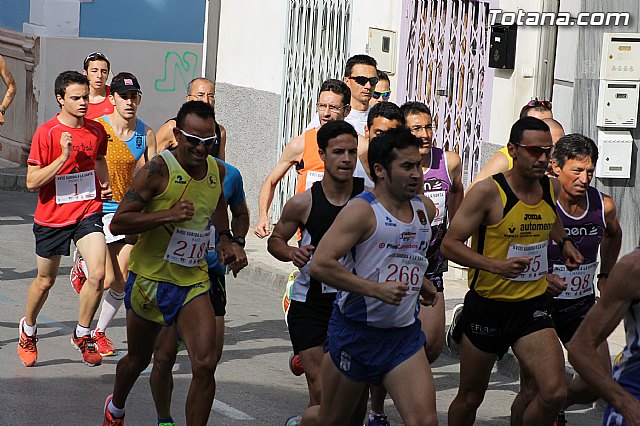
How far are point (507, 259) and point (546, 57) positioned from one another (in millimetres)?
5811

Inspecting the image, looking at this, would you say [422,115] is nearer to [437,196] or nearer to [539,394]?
[437,196]

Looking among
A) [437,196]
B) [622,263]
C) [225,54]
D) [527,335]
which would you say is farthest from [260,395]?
[225,54]

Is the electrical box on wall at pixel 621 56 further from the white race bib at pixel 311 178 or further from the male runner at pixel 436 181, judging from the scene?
the white race bib at pixel 311 178

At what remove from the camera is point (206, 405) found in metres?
7.05

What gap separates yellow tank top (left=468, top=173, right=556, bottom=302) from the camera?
698 cm

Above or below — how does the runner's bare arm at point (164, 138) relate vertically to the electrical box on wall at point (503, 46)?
below

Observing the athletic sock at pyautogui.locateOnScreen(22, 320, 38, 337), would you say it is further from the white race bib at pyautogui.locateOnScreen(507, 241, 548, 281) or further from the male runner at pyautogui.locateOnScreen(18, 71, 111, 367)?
the white race bib at pyautogui.locateOnScreen(507, 241, 548, 281)

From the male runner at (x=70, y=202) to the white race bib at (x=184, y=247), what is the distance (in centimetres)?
221

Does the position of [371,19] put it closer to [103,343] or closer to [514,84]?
[514,84]

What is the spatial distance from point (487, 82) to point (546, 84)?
63cm

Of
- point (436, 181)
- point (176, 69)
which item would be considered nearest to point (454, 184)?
point (436, 181)

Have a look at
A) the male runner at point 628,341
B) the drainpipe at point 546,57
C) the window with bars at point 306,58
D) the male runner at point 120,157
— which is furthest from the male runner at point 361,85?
the male runner at point 628,341

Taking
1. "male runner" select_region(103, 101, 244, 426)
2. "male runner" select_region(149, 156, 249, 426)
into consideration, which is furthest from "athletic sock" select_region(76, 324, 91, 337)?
"male runner" select_region(103, 101, 244, 426)

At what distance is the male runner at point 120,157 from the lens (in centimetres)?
990
